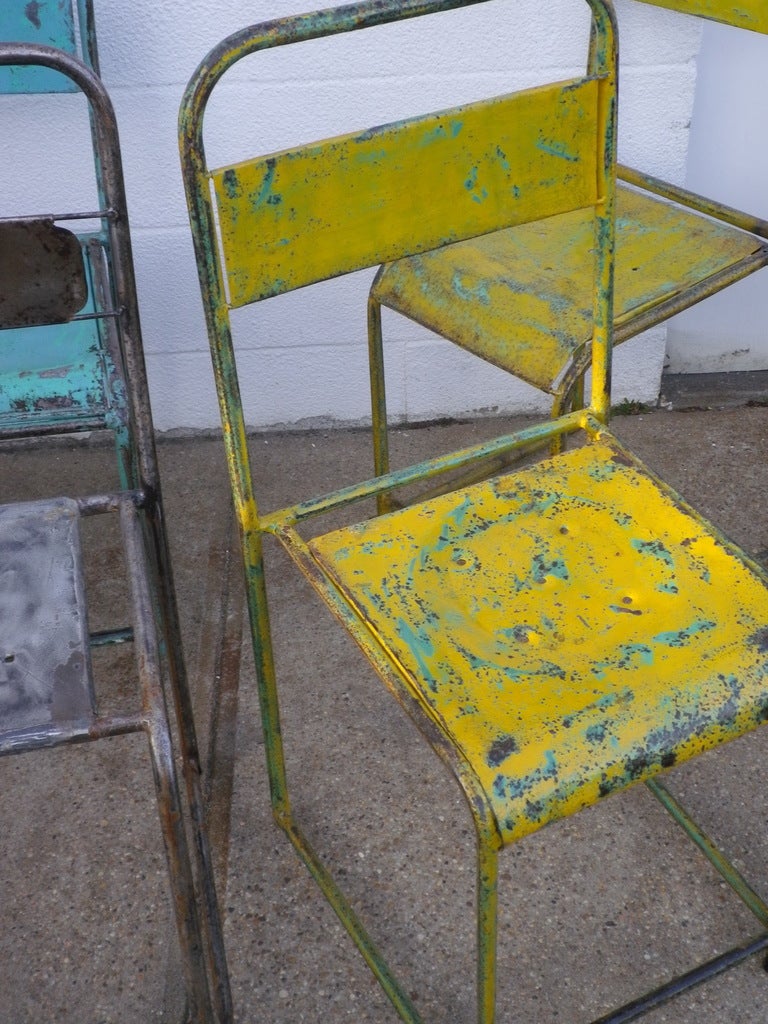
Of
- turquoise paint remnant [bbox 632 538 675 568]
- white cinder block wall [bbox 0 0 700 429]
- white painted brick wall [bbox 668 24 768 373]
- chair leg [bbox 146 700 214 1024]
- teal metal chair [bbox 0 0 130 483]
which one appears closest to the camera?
chair leg [bbox 146 700 214 1024]

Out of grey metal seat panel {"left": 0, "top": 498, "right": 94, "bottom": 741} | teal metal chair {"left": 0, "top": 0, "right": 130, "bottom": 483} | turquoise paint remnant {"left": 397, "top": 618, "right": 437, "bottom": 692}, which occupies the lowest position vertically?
turquoise paint remnant {"left": 397, "top": 618, "right": 437, "bottom": 692}

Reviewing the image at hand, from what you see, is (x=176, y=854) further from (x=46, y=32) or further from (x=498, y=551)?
(x=46, y=32)

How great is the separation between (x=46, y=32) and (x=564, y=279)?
94cm

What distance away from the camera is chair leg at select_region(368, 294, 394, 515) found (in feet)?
6.46

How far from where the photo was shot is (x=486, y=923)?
44.5 inches

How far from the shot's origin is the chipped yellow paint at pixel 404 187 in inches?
50.5

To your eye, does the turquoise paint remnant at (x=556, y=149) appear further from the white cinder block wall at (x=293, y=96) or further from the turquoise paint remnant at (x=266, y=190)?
the white cinder block wall at (x=293, y=96)

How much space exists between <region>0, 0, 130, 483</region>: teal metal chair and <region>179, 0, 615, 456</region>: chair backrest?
0.93 feet

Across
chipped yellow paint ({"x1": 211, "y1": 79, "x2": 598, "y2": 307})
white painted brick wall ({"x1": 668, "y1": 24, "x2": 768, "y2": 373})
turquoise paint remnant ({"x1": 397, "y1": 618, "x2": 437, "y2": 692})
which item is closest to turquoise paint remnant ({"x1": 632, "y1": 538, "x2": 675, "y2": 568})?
turquoise paint remnant ({"x1": 397, "y1": 618, "x2": 437, "y2": 692})

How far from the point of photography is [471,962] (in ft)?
5.12

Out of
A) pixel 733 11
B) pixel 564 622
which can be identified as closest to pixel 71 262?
pixel 564 622

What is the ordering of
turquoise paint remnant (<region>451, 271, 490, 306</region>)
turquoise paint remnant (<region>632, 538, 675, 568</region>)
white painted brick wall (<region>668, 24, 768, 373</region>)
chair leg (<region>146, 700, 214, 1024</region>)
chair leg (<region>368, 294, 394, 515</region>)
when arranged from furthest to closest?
1. white painted brick wall (<region>668, 24, 768, 373</region>)
2. chair leg (<region>368, 294, 394, 515</region>)
3. turquoise paint remnant (<region>451, 271, 490, 306</region>)
4. turquoise paint remnant (<region>632, 538, 675, 568</region>)
5. chair leg (<region>146, 700, 214, 1024</region>)

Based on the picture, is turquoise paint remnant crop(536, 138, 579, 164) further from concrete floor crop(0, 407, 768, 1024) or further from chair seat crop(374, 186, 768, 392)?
concrete floor crop(0, 407, 768, 1024)

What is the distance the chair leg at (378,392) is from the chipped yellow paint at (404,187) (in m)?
0.54
